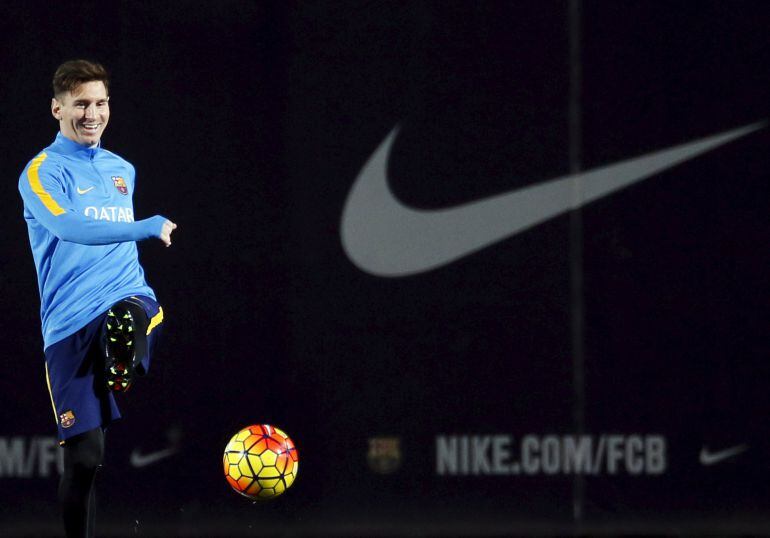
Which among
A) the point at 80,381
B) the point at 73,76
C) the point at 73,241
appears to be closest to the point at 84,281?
the point at 73,241

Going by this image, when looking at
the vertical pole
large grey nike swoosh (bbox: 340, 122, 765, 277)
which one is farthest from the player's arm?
the vertical pole

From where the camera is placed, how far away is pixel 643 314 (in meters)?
5.46

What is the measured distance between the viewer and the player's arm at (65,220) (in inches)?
160

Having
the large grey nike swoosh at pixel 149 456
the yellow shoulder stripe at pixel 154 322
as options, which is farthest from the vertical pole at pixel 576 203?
the yellow shoulder stripe at pixel 154 322

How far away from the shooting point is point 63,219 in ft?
13.6

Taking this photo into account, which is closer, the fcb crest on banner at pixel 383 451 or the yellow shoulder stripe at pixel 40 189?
the yellow shoulder stripe at pixel 40 189

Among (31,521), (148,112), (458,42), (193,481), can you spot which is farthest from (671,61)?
A: (31,521)

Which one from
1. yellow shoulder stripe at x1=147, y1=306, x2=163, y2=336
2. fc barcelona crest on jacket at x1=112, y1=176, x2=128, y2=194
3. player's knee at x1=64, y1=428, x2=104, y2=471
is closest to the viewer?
player's knee at x1=64, y1=428, x2=104, y2=471

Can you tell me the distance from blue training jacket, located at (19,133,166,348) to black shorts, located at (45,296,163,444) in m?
0.04

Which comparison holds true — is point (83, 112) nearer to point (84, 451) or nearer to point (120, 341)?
point (120, 341)

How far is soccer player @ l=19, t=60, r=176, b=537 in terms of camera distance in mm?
4184

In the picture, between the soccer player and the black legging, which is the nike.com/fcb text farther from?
the black legging

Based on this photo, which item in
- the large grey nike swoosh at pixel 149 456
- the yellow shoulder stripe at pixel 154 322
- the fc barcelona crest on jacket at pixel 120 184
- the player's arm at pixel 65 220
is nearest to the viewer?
the player's arm at pixel 65 220

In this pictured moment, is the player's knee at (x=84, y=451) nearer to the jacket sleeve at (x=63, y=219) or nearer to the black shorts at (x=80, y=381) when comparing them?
the black shorts at (x=80, y=381)
